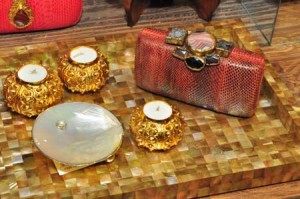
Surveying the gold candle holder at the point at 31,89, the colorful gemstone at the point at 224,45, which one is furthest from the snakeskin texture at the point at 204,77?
the gold candle holder at the point at 31,89

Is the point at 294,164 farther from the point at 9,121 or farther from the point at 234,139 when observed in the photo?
the point at 9,121

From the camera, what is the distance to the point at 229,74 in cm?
101

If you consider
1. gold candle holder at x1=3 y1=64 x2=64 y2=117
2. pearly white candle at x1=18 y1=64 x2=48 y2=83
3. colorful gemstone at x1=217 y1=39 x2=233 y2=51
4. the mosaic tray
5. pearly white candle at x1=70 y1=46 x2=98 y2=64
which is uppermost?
colorful gemstone at x1=217 y1=39 x2=233 y2=51

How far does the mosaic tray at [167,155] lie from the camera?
0.95m

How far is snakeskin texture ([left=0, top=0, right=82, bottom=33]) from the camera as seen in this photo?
117 centimetres

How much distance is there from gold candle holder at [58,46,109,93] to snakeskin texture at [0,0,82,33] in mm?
139

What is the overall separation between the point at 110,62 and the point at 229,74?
19cm

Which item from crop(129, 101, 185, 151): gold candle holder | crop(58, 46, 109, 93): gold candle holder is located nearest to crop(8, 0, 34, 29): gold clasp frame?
crop(58, 46, 109, 93): gold candle holder

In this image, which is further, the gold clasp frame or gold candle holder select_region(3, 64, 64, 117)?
the gold clasp frame

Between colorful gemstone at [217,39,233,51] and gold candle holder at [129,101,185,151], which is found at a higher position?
colorful gemstone at [217,39,233,51]

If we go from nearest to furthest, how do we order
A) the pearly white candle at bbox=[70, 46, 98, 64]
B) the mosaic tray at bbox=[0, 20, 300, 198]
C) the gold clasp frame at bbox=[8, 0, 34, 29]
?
the mosaic tray at bbox=[0, 20, 300, 198], the pearly white candle at bbox=[70, 46, 98, 64], the gold clasp frame at bbox=[8, 0, 34, 29]

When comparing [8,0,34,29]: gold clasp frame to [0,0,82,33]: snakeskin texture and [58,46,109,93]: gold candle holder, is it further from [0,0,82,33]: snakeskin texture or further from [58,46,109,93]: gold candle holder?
[58,46,109,93]: gold candle holder

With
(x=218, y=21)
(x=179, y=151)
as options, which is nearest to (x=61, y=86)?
(x=179, y=151)

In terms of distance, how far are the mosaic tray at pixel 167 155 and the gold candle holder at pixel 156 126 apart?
14 mm
